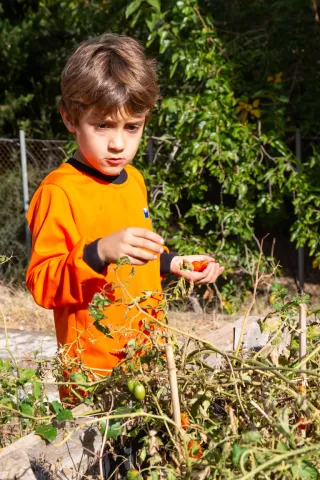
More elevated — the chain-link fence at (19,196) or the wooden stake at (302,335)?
the wooden stake at (302,335)

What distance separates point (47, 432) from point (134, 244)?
434mm

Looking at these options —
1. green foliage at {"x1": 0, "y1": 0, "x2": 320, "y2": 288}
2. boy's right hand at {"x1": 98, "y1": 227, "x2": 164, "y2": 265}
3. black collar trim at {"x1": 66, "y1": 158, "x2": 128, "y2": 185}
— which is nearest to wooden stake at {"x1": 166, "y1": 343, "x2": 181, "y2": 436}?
boy's right hand at {"x1": 98, "y1": 227, "x2": 164, "y2": 265}

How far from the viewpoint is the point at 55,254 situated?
1.86 m

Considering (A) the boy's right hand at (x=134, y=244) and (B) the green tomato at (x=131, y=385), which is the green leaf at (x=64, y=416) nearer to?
(B) the green tomato at (x=131, y=385)

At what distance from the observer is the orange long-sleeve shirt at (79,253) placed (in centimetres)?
176

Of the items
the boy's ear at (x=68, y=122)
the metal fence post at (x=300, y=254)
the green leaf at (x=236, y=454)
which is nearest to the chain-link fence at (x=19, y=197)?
the metal fence post at (x=300, y=254)

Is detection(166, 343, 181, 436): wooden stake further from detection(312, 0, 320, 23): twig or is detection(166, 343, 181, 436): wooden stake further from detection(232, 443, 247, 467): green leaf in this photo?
detection(312, 0, 320, 23): twig

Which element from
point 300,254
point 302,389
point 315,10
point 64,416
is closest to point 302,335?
point 302,389

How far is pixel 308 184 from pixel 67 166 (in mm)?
3866

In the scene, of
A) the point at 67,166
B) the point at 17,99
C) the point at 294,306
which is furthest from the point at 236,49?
the point at 294,306

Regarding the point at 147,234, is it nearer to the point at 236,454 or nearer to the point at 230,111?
the point at 236,454

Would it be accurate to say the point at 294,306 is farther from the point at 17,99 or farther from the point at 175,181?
the point at 17,99

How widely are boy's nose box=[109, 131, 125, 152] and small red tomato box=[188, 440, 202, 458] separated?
87cm

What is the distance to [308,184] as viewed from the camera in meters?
5.71
